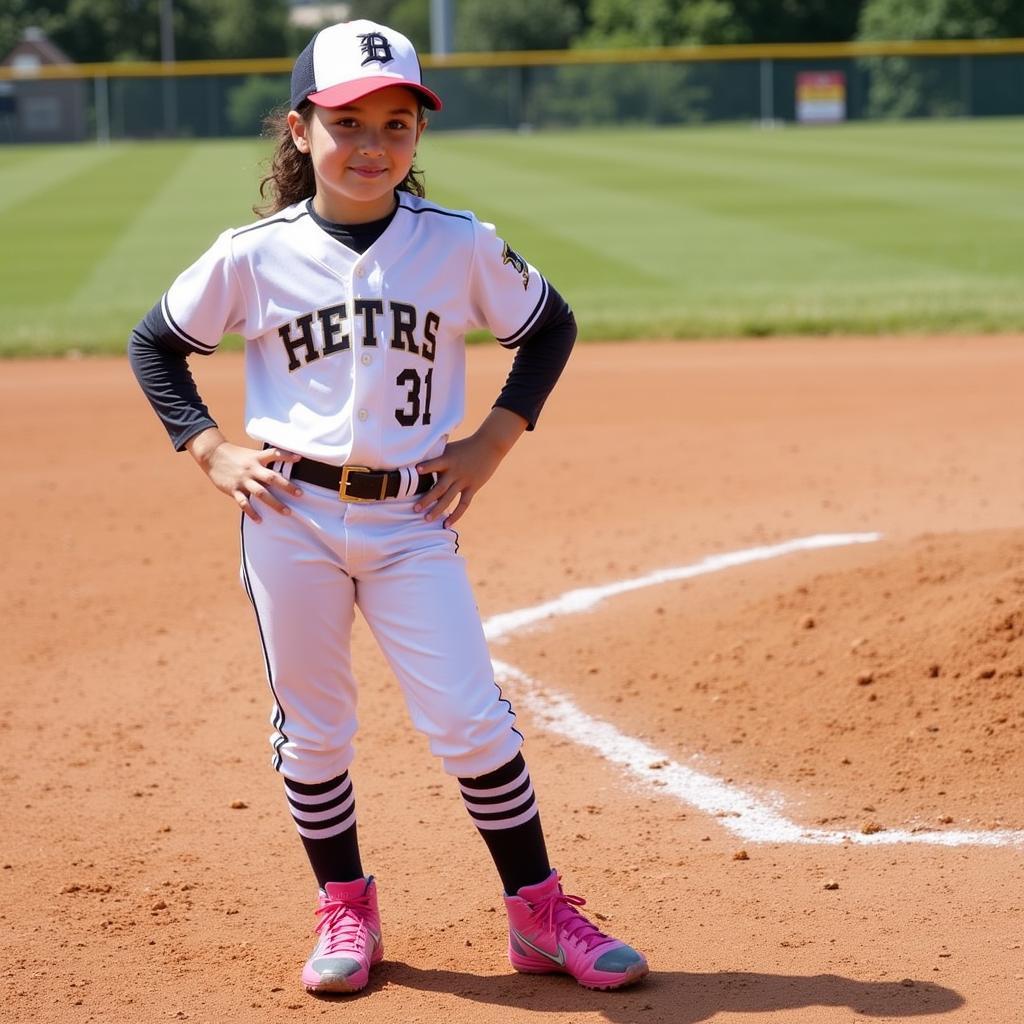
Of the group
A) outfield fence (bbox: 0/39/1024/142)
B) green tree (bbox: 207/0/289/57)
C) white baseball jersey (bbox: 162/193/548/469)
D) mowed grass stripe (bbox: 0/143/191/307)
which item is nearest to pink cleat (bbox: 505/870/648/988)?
white baseball jersey (bbox: 162/193/548/469)

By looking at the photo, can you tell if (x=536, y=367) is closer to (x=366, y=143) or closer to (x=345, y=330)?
(x=345, y=330)

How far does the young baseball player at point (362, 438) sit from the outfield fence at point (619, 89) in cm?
3218

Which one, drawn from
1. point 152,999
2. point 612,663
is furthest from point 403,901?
point 612,663

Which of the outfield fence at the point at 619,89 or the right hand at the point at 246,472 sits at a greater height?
the outfield fence at the point at 619,89

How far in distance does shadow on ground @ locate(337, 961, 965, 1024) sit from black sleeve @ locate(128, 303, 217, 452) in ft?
3.75

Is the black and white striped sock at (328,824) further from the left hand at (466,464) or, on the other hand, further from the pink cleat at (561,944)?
the left hand at (466,464)

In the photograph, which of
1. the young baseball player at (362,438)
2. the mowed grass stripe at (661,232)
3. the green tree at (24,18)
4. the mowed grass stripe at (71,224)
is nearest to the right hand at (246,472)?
the young baseball player at (362,438)

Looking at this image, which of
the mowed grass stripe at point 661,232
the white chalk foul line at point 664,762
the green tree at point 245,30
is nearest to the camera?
the white chalk foul line at point 664,762

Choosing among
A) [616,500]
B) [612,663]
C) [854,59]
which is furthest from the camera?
[854,59]

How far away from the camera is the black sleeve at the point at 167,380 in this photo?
2971mm

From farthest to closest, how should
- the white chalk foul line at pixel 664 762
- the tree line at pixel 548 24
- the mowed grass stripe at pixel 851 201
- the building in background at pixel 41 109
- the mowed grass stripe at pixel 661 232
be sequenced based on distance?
1. the tree line at pixel 548 24
2. the building in background at pixel 41 109
3. the mowed grass stripe at pixel 851 201
4. the mowed grass stripe at pixel 661 232
5. the white chalk foul line at pixel 664 762

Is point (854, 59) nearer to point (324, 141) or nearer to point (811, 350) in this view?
point (811, 350)

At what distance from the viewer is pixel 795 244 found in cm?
1544

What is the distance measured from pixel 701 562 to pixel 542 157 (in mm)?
22312
